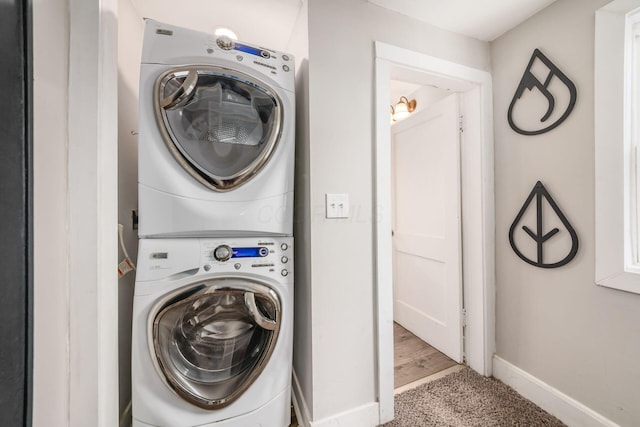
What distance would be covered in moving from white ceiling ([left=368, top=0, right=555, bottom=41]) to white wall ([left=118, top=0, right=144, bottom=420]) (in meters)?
1.32

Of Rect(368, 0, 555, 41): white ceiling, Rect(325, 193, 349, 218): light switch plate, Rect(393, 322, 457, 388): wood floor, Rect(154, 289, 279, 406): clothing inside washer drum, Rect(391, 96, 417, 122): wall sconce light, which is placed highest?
Rect(368, 0, 555, 41): white ceiling

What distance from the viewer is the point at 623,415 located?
1.06 meters

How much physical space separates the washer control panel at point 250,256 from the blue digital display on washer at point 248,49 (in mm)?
848

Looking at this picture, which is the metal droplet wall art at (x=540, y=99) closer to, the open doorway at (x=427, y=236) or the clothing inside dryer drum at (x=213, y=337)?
the open doorway at (x=427, y=236)

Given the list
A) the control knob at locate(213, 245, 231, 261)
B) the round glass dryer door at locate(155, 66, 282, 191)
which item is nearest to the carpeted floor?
the control knob at locate(213, 245, 231, 261)

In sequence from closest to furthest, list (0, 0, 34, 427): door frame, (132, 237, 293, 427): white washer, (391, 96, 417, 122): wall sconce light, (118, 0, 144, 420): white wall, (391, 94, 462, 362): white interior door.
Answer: (0, 0, 34, 427): door frame, (132, 237, 293, 427): white washer, (118, 0, 144, 420): white wall, (391, 94, 462, 362): white interior door, (391, 96, 417, 122): wall sconce light

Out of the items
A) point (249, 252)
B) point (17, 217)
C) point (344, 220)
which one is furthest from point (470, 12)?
point (17, 217)

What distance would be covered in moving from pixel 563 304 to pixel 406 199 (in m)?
1.28

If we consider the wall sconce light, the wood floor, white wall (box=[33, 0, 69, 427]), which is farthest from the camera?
the wall sconce light

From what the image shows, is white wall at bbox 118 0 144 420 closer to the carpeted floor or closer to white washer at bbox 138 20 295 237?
white washer at bbox 138 20 295 237

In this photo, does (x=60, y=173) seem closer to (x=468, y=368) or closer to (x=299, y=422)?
(x=299, y=422)

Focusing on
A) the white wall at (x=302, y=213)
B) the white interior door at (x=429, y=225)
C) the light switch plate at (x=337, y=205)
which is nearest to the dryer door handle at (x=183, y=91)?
the white wall at (x=302, y=213)

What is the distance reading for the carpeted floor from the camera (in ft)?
4.11

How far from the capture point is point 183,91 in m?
0.98
